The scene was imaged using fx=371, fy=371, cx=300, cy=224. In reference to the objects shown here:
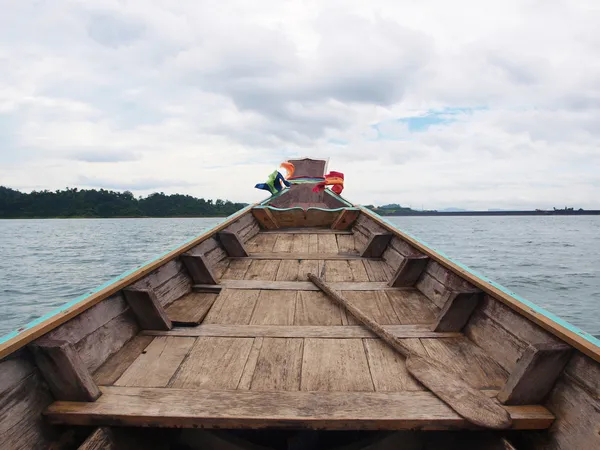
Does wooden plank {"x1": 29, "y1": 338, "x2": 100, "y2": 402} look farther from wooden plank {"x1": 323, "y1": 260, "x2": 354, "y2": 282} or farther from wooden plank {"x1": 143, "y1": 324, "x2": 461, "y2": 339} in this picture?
wooden plank {"x1": 323, "y1": 260, "x2": 354, "y2": 282}

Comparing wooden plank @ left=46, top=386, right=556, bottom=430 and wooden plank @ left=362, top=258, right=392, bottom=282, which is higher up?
wooden plank @ left=362, top=258, right=392, bottom=282

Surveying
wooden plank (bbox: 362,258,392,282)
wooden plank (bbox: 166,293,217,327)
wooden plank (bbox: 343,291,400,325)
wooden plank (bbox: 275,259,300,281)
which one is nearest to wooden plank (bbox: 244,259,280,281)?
wooden plank (bbox: 275,259,300,281)

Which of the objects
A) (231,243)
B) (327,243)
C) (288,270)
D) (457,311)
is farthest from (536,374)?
(327,243)

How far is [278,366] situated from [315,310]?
0.99 meters

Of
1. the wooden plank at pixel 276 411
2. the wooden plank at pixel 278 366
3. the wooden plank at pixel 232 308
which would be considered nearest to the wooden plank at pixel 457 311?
the wooden plank at pixel 276 411

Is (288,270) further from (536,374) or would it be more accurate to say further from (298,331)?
(536,374)

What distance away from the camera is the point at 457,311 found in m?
2.89

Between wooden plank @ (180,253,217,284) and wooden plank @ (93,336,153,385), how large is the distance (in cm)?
110

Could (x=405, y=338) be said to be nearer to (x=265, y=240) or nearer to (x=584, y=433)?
(x=584, y=433)

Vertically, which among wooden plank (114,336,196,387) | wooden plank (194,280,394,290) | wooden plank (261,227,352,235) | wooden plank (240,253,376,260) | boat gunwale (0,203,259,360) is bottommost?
wooden plank (114,336,196,387)

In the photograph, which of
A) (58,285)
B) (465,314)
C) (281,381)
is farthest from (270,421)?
(58,285)

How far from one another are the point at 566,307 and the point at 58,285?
1831cm

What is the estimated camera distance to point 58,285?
1495 centimetres

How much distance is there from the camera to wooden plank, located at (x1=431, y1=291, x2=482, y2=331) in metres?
2.84
